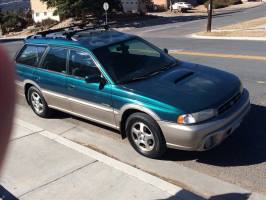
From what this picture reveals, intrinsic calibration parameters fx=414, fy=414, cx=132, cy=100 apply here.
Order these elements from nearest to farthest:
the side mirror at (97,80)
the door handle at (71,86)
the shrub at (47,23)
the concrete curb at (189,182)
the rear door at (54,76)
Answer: the concrete curb at (189,182) < the side mirror at (97,80) < the door handle at (71,86) < the rear door at (54,76) < the shrub at (47,23)

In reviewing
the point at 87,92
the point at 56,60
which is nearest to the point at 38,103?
the point at 56,60

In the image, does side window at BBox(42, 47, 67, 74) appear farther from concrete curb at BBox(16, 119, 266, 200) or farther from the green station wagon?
concrete curb at BBox(16, 119, 266, 200)

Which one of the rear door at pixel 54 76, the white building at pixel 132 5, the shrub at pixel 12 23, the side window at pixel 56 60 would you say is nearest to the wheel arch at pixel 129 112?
the rear door at pixel 54 76

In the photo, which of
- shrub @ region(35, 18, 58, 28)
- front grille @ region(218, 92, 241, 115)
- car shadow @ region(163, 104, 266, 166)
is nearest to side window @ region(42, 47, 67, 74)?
car shadow @ region(163, 104, 266, 166)

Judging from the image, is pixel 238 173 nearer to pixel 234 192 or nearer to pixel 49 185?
pixel 234 192

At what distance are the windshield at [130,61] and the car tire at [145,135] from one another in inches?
27.8

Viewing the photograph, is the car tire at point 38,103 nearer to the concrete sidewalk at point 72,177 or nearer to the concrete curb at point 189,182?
the concrete sidewalk at point 72,177

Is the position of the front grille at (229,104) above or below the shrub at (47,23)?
above

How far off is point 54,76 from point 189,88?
8.30 feet

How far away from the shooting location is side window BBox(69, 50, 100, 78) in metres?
6.28

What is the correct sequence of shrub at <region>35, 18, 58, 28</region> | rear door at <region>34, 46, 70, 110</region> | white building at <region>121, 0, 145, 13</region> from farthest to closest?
white building at <region>121, 0, 145, 13</region>
shrub at <region>35, 18, 58, 28</region>
rear door at <region>34, 46, 70, 110</region>

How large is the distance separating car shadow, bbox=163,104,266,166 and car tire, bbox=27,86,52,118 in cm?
280

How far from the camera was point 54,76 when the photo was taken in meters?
6.96

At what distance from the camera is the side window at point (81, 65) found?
A: 6.28 metres
